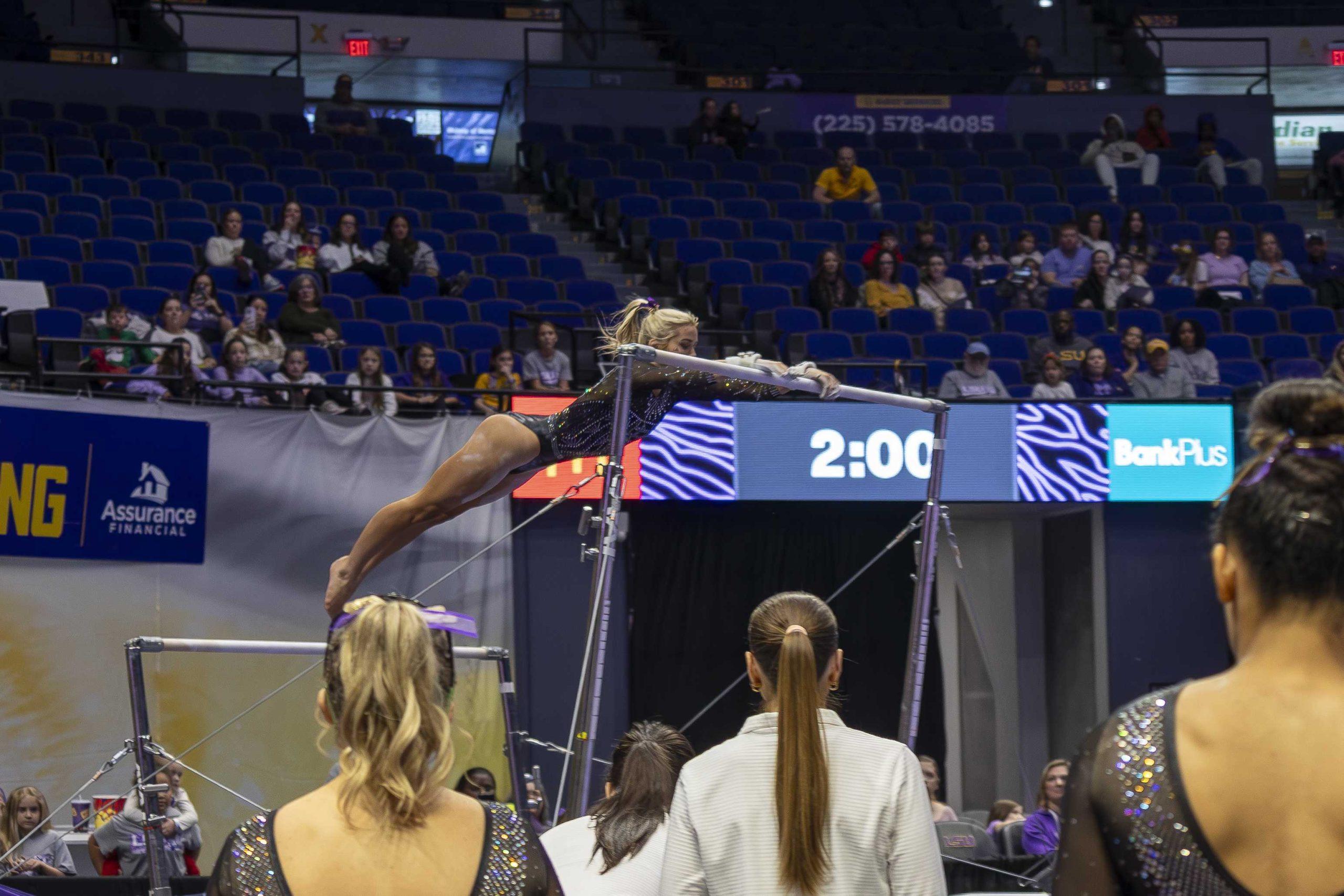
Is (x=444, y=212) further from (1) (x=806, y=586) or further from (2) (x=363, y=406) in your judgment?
(1) (x=806, y=586)

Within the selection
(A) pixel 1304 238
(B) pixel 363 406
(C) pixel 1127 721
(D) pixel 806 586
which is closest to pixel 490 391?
(B) pixel 363 406

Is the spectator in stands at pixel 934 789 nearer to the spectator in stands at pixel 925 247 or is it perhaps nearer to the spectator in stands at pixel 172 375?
the spectator in stands at pixel 172 375

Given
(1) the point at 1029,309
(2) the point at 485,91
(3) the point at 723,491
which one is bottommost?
(3) the point at 723,491

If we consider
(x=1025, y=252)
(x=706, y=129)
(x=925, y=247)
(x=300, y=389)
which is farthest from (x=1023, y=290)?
(x=300, y=389)

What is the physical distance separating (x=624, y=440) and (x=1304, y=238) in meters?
10.5

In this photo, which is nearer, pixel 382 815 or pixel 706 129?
pixel 382 815

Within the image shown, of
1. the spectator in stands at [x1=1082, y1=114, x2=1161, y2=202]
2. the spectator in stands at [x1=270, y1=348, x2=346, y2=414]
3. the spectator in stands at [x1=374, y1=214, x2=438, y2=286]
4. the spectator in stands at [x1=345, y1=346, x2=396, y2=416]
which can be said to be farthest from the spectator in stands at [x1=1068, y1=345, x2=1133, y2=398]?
the spectator in stands at [x1=270, y1=348, x2=346, y2=414]

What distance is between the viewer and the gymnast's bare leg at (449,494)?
4.23 metres

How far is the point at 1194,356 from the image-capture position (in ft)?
33.4

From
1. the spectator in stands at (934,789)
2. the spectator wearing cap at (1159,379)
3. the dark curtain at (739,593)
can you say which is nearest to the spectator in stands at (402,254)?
the dark curtain at (739,593)

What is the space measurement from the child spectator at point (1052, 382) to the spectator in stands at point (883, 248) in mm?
1830

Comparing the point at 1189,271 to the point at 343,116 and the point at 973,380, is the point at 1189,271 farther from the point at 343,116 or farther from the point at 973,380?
the point at 343,116

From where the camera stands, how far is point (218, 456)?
817cm

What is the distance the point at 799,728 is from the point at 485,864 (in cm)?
71
